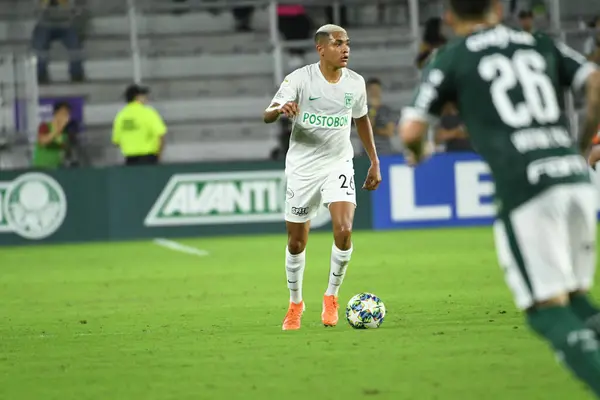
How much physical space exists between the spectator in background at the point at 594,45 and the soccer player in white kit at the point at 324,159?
12075 mm

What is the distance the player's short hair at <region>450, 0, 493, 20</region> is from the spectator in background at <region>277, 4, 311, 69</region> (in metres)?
18.6

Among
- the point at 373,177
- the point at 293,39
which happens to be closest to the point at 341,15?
the point at 293,39

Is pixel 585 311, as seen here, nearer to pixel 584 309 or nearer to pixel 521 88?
pixel 584 309

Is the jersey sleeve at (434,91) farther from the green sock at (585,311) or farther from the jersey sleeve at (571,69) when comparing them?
the green sock at (585,311)

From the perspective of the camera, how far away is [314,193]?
1025 centimetres

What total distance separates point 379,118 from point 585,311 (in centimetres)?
1585

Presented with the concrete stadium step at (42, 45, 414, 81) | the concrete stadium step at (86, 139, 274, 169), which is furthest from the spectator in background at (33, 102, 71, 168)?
the concrete stadium step at (42, 45, 414, 81)

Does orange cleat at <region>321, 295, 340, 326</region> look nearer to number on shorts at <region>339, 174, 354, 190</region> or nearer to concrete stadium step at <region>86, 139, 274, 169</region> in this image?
number on shorts at <region>339, 174, 354, 190</region>

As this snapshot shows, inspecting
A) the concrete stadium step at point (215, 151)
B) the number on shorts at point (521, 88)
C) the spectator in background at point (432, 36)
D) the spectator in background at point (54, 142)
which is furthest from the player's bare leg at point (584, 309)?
the concrete stadium step at point (215, 151)

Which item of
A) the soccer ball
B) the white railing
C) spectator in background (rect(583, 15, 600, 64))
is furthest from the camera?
the white railing

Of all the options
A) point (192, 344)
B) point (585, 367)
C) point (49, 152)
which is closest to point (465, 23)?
point (585, 367)

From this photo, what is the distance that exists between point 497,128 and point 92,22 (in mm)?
20466

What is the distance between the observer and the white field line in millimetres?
18312

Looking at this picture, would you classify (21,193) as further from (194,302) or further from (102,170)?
(194,302)
